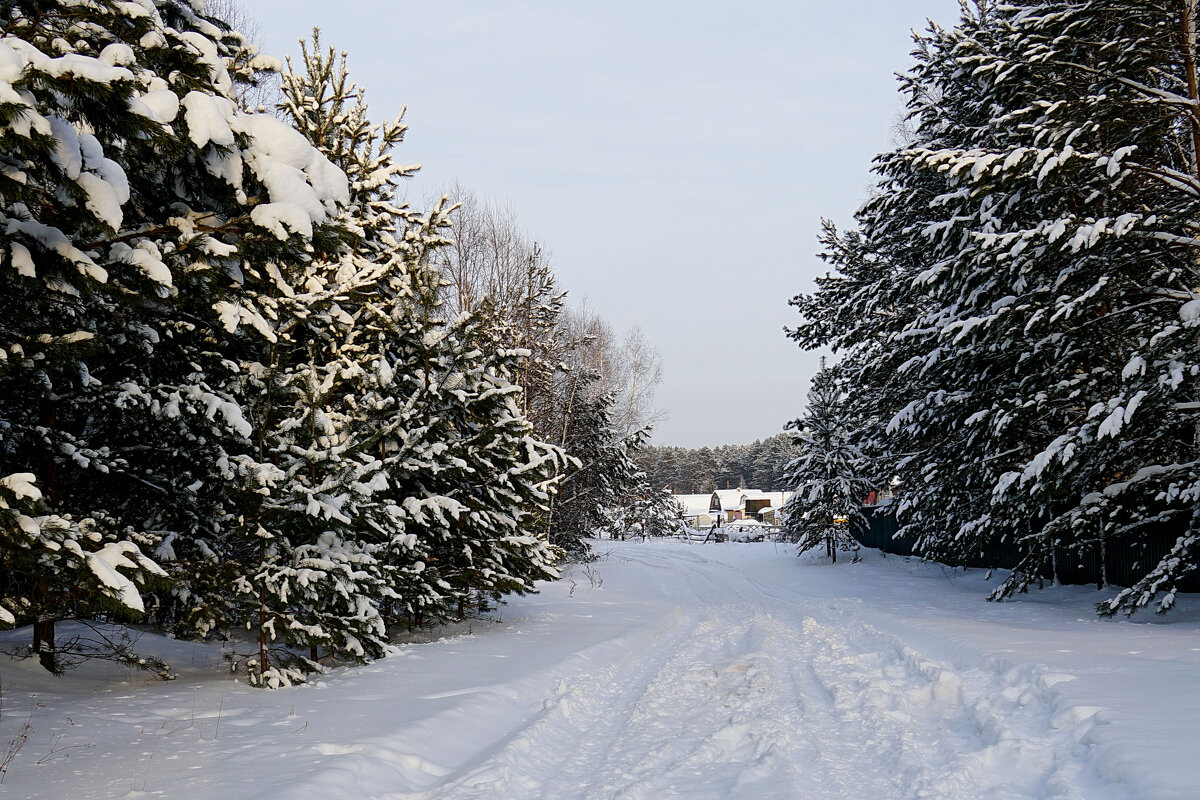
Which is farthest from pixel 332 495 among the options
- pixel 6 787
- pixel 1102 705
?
pixel 1102 705

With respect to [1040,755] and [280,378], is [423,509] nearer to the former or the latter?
[280,378]

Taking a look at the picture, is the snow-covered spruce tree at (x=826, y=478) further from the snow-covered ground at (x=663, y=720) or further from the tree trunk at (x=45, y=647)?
the tree trunk at (x=45, y=647)

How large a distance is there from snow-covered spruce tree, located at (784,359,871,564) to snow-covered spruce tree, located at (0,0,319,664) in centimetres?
2103

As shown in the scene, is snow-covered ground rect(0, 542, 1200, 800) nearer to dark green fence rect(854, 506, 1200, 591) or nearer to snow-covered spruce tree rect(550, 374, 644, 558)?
dark green fence rect(854, 506, 1200, 591)

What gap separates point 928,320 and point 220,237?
12260mm

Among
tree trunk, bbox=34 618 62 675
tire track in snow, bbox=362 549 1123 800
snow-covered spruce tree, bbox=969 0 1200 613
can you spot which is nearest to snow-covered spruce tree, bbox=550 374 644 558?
tire track in snow, bbox=362 549 1123 800

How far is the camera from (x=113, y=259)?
15.9 feet

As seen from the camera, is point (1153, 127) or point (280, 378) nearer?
point (280, 378)

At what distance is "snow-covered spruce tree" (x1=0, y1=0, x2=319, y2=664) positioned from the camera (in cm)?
408

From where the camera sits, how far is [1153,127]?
11.0m

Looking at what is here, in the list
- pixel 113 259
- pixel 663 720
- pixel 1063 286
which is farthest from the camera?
pixel 1063 286

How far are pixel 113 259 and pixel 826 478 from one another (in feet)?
80.8

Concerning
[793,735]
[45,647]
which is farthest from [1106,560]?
[45,647]

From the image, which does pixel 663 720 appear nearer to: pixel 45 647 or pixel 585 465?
pixel 45 647
